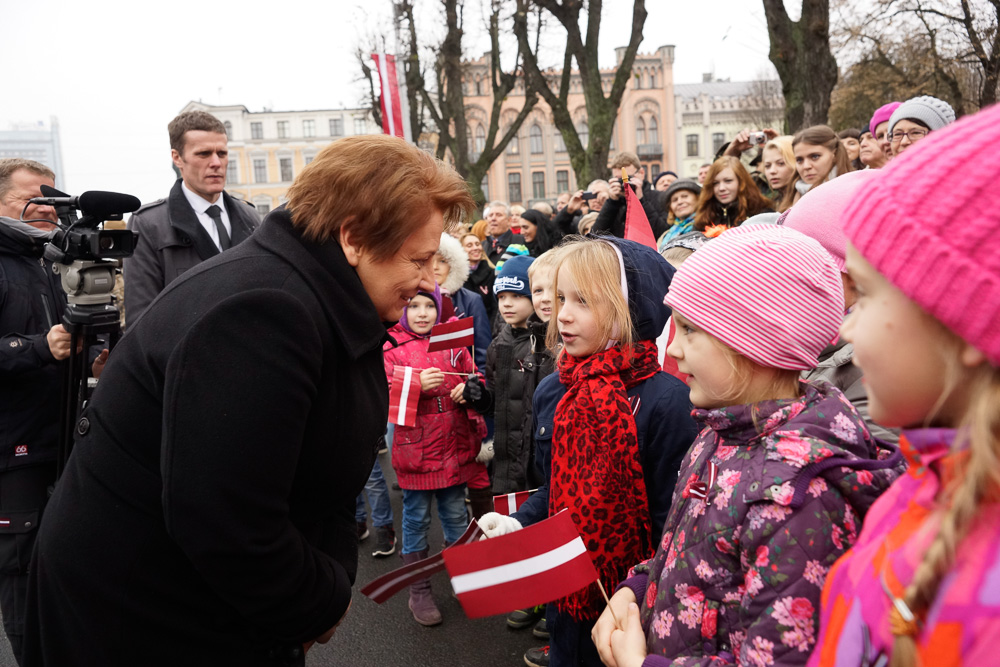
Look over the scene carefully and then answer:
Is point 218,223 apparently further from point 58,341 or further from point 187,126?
point 58,341

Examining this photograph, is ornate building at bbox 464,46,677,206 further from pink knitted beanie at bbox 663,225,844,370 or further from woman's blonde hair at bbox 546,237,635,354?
pink knitted beanie at bbox 663,225,844,370

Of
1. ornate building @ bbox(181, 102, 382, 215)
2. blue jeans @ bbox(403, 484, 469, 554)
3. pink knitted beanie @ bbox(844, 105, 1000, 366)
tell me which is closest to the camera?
pink knitted beanie @ bbox(844, 105, 1000, 366)

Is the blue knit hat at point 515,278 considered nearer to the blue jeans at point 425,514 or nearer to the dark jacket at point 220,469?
the blue jeans at point 425,514

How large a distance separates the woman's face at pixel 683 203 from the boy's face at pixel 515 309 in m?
2.24

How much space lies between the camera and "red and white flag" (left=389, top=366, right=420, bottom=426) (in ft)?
12.9

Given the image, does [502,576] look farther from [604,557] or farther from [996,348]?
[996,348]

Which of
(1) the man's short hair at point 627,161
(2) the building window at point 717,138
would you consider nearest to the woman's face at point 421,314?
(1) the man's short hair at point 627,161

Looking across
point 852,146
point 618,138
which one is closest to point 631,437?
point 852,146

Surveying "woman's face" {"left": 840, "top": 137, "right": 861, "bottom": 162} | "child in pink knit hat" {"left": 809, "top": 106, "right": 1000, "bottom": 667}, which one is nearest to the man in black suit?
"child in pink knit hat" {"left": 809, "top": 106, "right": 1000, "bottom": 667}

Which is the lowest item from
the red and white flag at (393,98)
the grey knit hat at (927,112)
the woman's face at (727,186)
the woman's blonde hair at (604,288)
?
the woman's blonde hair at (604,288)

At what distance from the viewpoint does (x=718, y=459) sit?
58.8 inches

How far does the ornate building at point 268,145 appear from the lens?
213 ft

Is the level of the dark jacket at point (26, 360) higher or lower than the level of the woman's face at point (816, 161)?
lower

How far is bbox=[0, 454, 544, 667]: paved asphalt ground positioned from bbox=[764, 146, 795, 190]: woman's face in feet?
11.5
